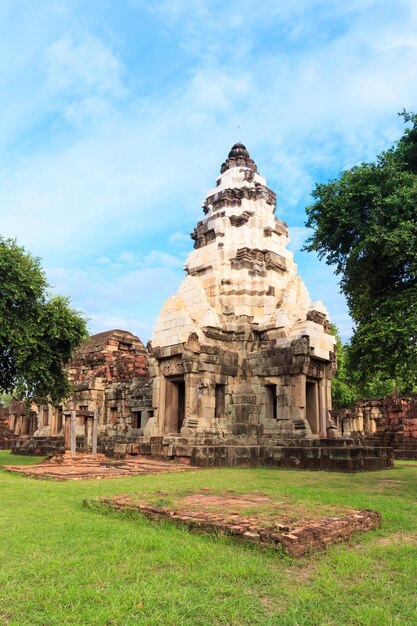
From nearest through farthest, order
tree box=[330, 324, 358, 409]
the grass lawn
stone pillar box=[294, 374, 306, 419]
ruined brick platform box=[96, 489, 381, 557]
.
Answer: the grass lawn < ruined brick platform box=[96, 489, 381, 557] < stone pillar box=[294, 374, 306, 419] < tree box=[330, 324, 358, 409]

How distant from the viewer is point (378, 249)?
37.8ft

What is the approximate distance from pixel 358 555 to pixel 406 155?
10.8 m

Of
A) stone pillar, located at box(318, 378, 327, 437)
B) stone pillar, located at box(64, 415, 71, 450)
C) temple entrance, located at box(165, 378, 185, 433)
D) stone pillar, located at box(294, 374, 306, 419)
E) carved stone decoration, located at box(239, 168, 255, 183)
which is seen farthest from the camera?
carved stone decoration, located at box(239, 168, 255, 183)

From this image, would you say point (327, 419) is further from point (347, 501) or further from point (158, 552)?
point (158, 552)

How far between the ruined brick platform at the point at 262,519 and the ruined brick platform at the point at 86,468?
15.2 feet

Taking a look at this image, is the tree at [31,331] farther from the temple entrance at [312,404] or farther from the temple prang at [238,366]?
the temple entrance at [312,404]

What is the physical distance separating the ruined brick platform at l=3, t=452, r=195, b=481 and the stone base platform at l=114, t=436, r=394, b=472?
21.7 inches

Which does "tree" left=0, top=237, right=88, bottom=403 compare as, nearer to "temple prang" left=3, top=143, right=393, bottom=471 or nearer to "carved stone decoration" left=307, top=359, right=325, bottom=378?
"temple prang" left=3, top=143, right=393, bottom=471

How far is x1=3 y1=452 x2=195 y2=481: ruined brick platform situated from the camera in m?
12.2

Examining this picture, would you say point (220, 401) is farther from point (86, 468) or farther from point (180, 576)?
point (180, 576)

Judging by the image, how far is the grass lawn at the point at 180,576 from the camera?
370 cm

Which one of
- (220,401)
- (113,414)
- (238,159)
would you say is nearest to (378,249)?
(220,401)

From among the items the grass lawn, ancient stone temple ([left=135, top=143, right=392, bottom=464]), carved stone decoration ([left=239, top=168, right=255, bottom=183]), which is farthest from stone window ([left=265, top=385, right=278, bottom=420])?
A: the grass lawn

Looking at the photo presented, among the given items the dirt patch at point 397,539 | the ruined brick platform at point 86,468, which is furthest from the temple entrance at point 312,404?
the dirt patch at point 397,539
